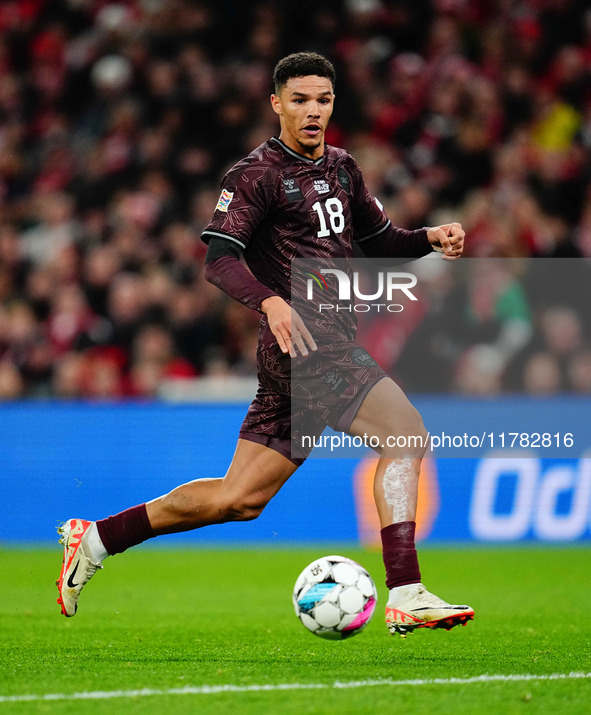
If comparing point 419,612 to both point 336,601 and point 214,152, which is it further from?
point 214,152

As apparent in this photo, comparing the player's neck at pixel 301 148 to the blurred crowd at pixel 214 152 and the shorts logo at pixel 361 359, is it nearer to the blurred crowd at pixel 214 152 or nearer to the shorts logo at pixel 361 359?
the shorts logo at pixel 361 359

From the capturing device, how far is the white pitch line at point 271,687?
4.11 m

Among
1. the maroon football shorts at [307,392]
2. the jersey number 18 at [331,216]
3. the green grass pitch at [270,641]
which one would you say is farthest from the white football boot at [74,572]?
the jersey number 18 at [331,216]

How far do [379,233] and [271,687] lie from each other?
2.35 m

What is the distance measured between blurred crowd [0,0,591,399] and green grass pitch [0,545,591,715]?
1.99m

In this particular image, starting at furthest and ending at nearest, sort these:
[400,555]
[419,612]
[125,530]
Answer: [125,530], [400,555], [419,612]

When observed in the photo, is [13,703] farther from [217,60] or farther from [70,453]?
[217,60]

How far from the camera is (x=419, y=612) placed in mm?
4559

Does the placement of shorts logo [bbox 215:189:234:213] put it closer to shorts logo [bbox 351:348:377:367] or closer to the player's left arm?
the player's left arm

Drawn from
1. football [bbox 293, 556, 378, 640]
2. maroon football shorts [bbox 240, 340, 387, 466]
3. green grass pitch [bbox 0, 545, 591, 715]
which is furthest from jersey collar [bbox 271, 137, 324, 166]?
green grass pitch [bbox 0, 545, 591, 715]

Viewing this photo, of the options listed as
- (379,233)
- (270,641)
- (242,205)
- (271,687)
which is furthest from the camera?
(379,233)

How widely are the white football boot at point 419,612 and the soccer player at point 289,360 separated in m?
0.08

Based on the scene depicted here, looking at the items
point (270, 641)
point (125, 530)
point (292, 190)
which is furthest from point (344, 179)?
point (270, 641)

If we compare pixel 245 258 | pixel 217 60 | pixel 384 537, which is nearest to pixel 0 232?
pixel 217 60
